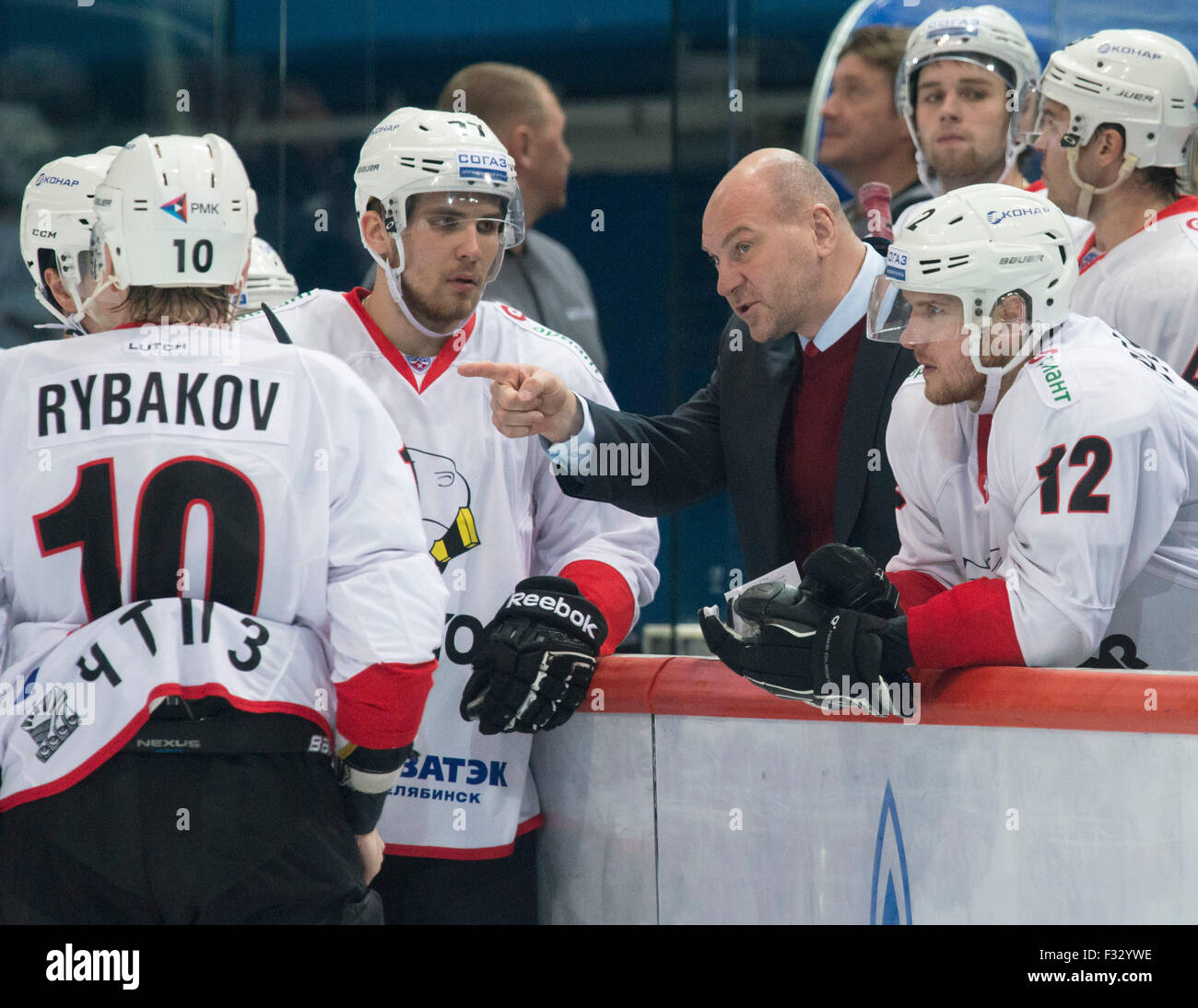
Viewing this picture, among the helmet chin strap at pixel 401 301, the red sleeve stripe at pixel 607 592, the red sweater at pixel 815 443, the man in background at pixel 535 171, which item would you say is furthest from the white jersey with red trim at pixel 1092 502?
the man in background at pixel 535 171

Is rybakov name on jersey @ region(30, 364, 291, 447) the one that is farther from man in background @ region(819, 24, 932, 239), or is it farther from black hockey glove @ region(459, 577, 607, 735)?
man in background @ region(819, 24, 932, 239)

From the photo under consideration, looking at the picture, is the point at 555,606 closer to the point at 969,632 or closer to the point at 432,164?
the point at 969,632

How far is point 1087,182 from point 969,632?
1504 millimetres

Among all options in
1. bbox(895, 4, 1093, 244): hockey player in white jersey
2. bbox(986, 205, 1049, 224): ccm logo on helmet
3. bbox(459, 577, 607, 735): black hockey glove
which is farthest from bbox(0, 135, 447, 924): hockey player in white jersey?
bbox(895, 4, 1093, 244): hockey player in white jersey

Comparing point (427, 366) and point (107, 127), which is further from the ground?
point (107, 127)

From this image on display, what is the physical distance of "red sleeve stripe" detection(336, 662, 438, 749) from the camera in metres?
2.26

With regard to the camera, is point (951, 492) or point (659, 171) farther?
point (659, 171)

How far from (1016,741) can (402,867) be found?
118 cm

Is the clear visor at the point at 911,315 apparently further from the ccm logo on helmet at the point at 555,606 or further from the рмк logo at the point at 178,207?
the рмк logo at the point at 178,207

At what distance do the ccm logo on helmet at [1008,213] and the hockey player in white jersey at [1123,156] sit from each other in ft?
2.31

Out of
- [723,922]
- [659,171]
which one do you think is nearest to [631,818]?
[723,922]

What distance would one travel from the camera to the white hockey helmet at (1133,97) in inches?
133

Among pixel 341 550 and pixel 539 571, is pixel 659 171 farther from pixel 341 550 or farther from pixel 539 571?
pixel 341 550

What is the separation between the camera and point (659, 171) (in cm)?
589
